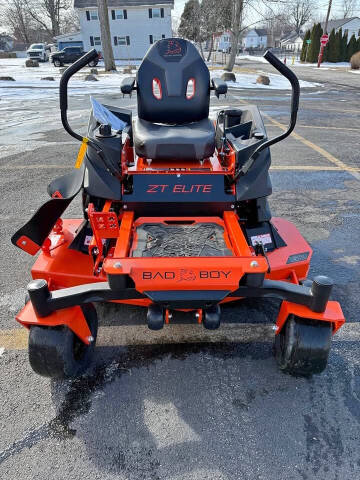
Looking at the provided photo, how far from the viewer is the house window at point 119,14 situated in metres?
34.9

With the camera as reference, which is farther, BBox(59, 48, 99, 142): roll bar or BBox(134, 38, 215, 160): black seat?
BBox(134, 38, 215, 160): black seat

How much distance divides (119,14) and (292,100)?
3986 cm

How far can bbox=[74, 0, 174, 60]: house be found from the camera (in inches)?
1353

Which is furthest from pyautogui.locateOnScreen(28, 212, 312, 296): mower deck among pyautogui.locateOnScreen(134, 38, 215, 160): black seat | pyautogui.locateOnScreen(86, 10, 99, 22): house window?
pyautogui.locateOnScreen(86, 10, 99, 22): house window

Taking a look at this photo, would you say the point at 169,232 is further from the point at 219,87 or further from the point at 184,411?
the point at 219,87

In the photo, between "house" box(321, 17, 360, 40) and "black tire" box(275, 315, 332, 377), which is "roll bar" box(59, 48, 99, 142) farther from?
"house" box(321, 17, 360, 40)

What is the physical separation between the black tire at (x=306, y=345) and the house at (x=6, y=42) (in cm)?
6657

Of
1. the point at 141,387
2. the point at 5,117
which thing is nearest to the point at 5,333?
the point at 141,387

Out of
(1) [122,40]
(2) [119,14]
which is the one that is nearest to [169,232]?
(1) [122,40]

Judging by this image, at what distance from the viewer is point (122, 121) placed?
3.45m

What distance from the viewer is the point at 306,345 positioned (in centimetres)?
189

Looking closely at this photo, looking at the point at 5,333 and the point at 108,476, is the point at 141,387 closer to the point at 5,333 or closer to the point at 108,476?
the point at 108,476

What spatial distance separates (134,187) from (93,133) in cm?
63

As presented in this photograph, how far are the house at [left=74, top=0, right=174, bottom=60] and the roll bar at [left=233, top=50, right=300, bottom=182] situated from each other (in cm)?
3729
